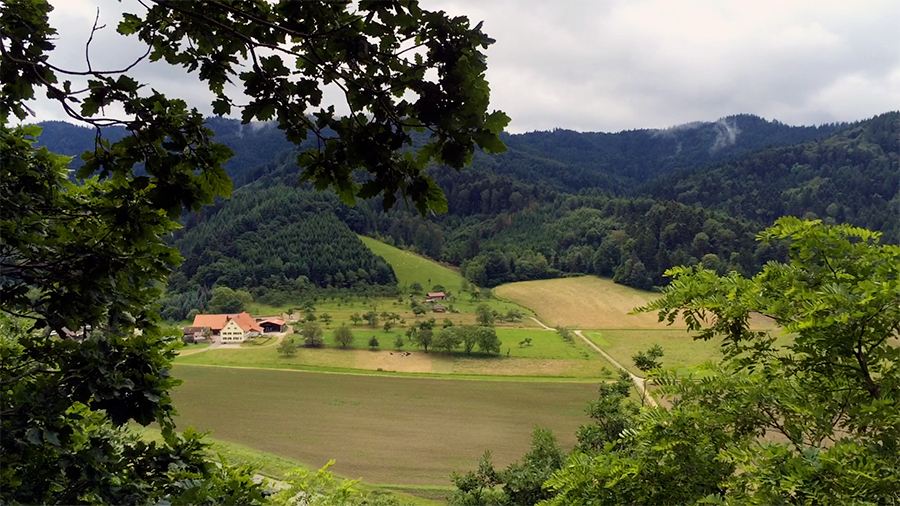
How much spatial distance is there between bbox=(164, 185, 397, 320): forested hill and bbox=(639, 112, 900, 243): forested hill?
90807 mm

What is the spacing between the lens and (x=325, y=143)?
7.23 feet

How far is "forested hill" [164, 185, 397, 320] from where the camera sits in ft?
265

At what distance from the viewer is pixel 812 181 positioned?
125 m

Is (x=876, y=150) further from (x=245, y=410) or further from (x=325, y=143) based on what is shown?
(x=325, y=143)

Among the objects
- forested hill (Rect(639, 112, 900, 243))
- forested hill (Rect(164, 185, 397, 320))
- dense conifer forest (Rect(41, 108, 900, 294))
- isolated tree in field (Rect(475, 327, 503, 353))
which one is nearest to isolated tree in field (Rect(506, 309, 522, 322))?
isolated tree in field (Rect(475, 327, 503, 353))

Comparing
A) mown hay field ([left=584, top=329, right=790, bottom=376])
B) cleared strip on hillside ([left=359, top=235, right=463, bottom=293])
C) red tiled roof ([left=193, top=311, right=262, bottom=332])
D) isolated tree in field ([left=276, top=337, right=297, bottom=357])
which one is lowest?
mown hay field ([left=584, top=329, right=790, bottom=376])

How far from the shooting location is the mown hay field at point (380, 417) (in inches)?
1008

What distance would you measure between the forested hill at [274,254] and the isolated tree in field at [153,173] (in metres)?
71.9

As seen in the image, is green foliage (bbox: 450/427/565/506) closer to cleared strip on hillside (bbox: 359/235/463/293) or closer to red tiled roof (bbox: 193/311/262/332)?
red tiled roof (bbox: 193/311/262/332)

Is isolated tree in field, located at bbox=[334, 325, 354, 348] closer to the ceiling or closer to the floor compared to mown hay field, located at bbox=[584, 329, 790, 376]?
closer to the ceiling

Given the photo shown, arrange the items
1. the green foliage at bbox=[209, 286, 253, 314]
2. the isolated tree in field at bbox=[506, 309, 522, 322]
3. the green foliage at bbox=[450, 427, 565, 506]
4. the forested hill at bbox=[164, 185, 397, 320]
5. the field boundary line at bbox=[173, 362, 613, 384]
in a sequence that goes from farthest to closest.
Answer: the forested hill at bbox=[164, 185, 397, 320] < the green foliage at bbox=[209, 286, 253, 314] < the isolated tree in field at bbox=[506, 309, 522, 322] < the field boundary line at bbox=[173, 362, 613, 384] < the green foliage at bbox=[450, 427, 565, 506]

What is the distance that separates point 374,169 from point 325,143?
0.84 feet

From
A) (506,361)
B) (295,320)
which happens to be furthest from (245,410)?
(295,320)

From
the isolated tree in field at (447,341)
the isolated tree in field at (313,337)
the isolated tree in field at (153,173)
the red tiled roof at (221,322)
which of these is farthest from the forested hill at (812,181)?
the isolated tree in field at (153,173)
